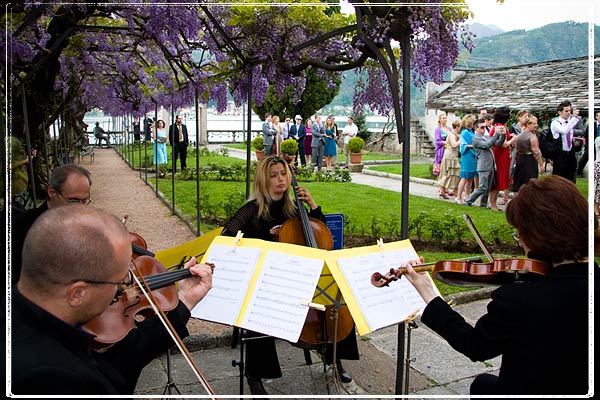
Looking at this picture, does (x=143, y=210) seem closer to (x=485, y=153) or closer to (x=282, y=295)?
(x=485, y=153)

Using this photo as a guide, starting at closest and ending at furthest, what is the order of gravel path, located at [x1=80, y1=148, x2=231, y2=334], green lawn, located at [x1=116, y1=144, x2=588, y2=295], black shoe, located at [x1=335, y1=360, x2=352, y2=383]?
black shoe, located at [x1=335, y1=360, x2=352, y2=383], green lawn, located at [x1=116, y1=144, x2=588, y2=295], gravel path, located at [x1=80, y1=148, x2=231, y2=334]

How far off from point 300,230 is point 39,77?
5.09 metres

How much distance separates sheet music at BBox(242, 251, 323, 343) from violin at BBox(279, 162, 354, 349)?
510mm

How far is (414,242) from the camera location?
8.30 m

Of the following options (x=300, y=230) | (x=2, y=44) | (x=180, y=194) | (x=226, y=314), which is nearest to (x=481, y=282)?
(x=226, y=314)

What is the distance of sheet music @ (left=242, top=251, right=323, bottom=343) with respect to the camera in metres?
2.84

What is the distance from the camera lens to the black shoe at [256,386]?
3.83 m

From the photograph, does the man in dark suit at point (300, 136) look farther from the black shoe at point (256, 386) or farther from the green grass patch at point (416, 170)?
the black shoe at point (256, 386)

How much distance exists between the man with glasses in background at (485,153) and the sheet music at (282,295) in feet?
29.2

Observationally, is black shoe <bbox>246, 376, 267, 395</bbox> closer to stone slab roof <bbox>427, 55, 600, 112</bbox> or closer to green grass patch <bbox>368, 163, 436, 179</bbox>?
stone slab roof <bbox>427, 55, 600, 112</bbox>

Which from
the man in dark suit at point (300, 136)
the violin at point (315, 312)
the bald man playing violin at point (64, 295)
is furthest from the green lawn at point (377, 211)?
the man in dark suit at point (300, 136)

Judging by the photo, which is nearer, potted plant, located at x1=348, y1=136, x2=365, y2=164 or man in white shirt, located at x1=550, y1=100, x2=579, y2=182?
man in white shirt, located at x1=550, y1=100, x2=579, y2=182

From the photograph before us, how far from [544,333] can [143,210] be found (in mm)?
10285

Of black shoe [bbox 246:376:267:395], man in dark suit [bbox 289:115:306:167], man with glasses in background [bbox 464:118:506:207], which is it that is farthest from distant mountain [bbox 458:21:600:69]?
man in dark suit [bbox 289:115:306:167]
